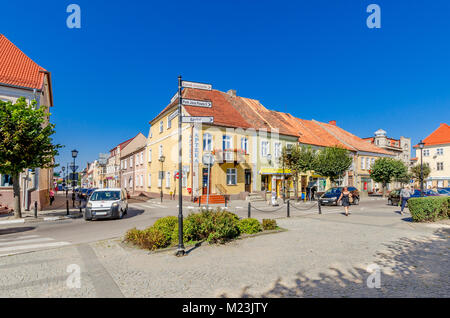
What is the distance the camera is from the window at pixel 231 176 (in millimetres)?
26453

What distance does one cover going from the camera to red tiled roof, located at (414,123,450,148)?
184 feet

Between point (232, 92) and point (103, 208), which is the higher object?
point (232, 92)

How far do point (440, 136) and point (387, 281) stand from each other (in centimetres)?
6730

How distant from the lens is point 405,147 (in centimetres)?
5497

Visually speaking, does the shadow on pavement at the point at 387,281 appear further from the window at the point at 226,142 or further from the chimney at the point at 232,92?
the chimney at the point at 232,92

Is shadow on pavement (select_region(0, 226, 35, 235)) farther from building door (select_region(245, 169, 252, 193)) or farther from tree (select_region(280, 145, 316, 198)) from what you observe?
tree (select_region(280, 145, 316, 198))

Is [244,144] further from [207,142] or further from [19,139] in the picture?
[19,139]

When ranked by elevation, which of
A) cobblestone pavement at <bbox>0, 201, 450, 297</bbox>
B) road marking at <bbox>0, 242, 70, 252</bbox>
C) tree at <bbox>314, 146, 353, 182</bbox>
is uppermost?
tree at <bbox>314, 146, 353, 182</bbox>

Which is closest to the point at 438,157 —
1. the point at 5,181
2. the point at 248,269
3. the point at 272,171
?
the point at 272,171

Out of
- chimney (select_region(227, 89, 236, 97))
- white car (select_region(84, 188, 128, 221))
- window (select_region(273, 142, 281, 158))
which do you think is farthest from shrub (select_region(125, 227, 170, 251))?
chimney (select_region(227, 89, 236, 97))

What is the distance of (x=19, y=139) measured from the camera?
524 inches

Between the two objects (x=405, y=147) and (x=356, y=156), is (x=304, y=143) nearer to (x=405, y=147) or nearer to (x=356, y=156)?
(x=356, y=156)

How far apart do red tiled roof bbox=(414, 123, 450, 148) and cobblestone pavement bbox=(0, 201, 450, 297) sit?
60.2 m
